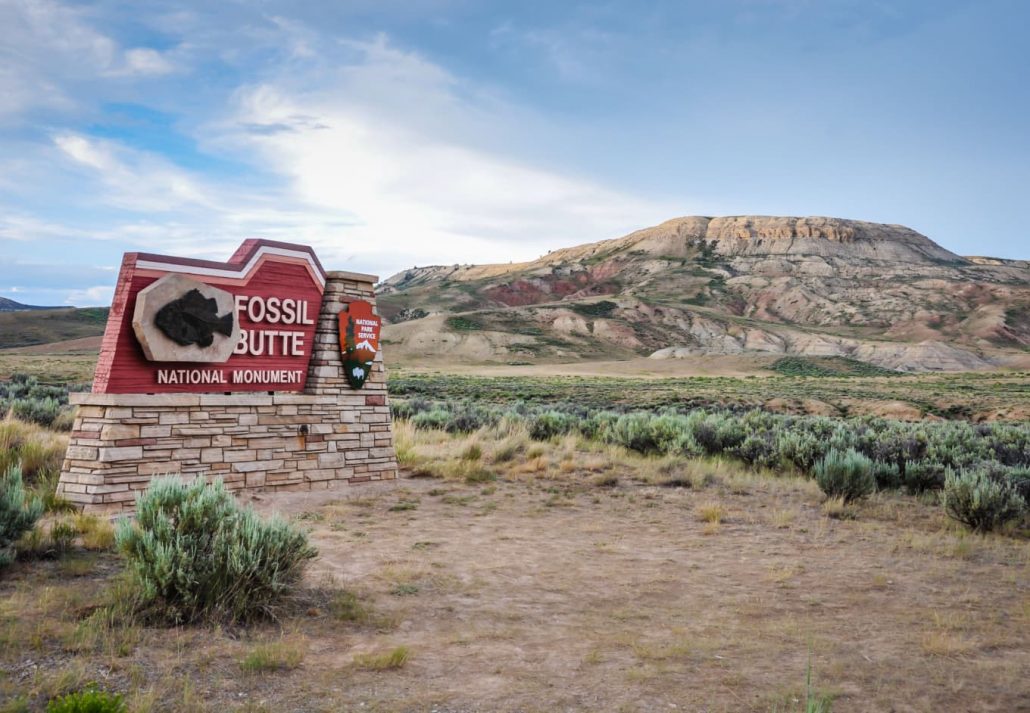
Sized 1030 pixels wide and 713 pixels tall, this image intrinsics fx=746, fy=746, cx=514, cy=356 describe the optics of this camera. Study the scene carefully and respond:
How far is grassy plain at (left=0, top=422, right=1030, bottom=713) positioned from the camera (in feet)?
14.7

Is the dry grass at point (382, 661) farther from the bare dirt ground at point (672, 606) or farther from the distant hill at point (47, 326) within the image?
the distant hill at point (47, 326)

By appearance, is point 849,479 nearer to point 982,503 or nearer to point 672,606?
point 982,503

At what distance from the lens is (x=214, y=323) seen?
10250 millimetres

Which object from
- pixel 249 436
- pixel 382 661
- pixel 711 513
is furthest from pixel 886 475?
pixel 382 661

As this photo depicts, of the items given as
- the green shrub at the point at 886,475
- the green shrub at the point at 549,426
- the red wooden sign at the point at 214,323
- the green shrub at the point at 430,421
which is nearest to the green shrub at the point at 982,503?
the green shrub at the point at 886,475

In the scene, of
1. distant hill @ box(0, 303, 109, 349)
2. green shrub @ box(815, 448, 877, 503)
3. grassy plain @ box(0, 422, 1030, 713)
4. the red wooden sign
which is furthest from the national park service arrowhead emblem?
distant hill @ box(0, 303, 109, 349)

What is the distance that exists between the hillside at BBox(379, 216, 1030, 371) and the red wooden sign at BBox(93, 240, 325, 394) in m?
66.9

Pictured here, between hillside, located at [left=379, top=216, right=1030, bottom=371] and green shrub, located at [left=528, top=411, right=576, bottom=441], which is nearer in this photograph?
green shrub, located at [left=528, top=411, right=576, bottom=441]

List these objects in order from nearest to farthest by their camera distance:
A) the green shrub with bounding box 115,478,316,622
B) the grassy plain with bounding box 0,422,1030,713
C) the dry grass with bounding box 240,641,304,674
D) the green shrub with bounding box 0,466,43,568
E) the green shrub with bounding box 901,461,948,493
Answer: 1. the grassy plain with bounding box 0,422,1030,713
2. the dry grass with bounding box 240,641,304,674
3. the green shrub with bounding box 115,478,316,622
4. the green shrub with bounding box 0,466,43,568
5. the green shrub with bounding box 901,461,948,493

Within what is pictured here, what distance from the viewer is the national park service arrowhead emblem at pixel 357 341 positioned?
12.2 m

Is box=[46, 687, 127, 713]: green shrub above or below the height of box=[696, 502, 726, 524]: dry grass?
above

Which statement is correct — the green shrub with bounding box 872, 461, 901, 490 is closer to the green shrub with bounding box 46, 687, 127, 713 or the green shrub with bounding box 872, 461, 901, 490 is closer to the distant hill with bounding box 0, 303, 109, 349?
the green shrub with bounding box 46, 687, 127, 713

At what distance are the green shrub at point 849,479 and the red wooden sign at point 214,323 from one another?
8266 millimetres

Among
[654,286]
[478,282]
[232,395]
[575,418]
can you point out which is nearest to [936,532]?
[232,395]
